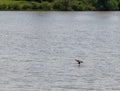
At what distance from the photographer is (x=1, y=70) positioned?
41.0 m

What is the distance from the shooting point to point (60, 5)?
16275cm

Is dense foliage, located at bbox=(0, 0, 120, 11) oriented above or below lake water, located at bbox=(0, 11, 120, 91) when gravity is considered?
below

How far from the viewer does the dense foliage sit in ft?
530

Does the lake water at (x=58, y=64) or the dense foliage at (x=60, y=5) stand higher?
the lake water at (x=58, y=64)

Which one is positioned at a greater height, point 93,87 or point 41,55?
point 93,87

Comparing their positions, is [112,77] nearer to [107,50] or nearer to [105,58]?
[105,58]

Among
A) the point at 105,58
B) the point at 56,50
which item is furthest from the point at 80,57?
the point at 56,50

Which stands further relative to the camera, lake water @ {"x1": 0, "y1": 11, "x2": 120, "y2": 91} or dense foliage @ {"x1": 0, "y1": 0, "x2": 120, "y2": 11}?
dense foliage @ {"x1": 0, "y1": 0, "x2": 120, "y2": 11}

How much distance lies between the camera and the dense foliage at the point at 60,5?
530 feet

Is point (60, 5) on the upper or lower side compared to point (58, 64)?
lower

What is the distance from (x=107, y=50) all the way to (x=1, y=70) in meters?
17.3

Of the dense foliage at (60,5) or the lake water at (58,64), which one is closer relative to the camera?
the lake water at (58,64)

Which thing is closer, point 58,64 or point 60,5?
point 58,64

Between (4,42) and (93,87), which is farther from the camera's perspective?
(4,42)
